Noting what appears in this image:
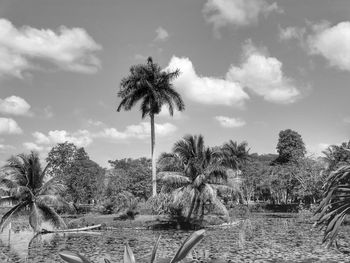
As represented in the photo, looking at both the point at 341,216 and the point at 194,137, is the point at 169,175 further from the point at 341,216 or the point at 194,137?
the point at 341,216

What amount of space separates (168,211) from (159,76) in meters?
15.6

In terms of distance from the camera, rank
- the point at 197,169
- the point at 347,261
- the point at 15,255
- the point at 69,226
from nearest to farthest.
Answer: the point at 347,261 < the point at 15,255 < the point at 69,226 < the point at 197,169

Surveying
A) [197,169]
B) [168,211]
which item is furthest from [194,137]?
[168,211]

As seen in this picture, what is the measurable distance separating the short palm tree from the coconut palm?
9.36m

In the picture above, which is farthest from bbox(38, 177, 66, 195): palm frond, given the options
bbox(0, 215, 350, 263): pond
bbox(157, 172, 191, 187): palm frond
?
bbox(157, 172, 191, 187): palm frond

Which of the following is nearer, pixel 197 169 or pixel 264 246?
pixel 264 246

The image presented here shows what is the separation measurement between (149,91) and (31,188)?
18005mm

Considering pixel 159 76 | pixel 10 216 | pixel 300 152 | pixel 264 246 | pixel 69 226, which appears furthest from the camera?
pixel 300 152

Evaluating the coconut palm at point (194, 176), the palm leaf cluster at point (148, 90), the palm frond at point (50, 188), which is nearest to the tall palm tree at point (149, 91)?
the palm leaf cluster at point (148, 90)

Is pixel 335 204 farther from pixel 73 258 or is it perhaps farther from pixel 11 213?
pixel 11 213

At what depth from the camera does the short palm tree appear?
87.9 feet

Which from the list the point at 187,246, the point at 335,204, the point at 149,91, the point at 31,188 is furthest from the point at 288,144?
the point at 187,246

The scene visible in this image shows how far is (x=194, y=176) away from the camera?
3253 cm

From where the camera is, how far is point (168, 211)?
3378 cm
